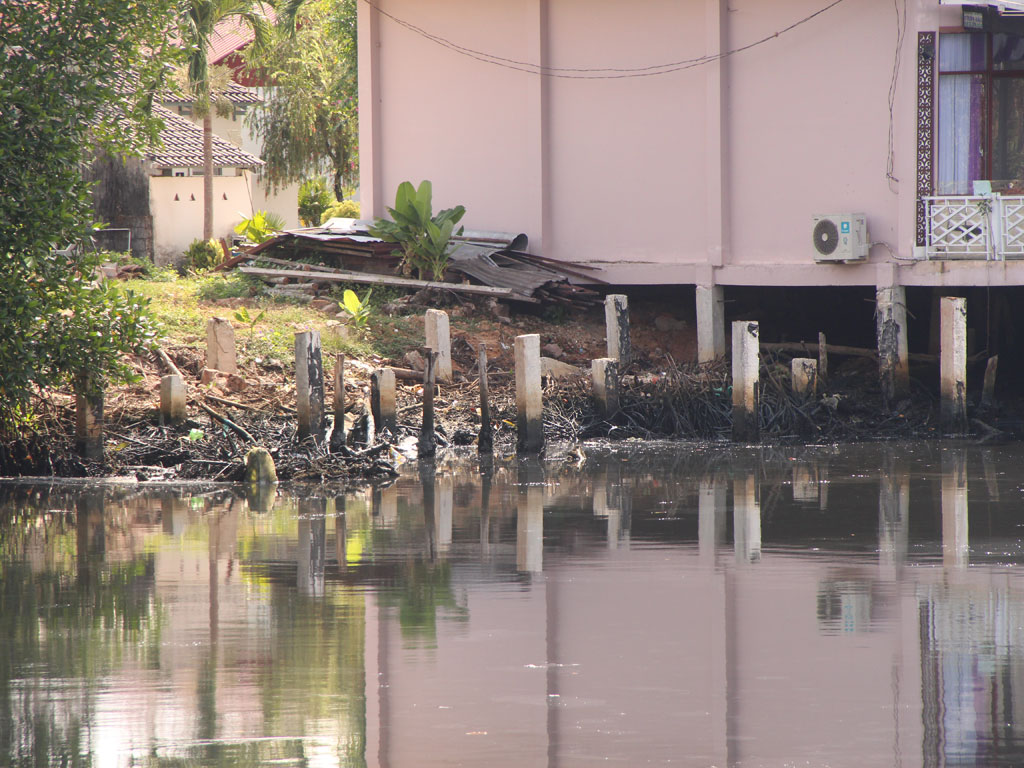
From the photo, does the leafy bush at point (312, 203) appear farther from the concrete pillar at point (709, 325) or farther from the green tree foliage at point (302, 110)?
the concrete pillar at point (709, 325)

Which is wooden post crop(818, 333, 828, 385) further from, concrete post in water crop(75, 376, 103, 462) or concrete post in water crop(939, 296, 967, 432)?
concrete post in water crop(75, 376, 103, 462)

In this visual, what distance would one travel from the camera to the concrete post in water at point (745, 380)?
1688 cm

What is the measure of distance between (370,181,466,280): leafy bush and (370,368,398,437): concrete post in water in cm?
358

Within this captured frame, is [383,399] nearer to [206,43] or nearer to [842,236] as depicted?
[842,236]

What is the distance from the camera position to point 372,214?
21.5m

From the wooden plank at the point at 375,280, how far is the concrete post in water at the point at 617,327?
1.54 meters

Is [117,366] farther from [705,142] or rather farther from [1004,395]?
[1004,395]

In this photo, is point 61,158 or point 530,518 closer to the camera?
point 61,158

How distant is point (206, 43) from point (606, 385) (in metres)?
15.0

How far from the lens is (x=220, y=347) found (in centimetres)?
1689

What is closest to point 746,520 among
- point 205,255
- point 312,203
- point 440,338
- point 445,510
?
point 445,510

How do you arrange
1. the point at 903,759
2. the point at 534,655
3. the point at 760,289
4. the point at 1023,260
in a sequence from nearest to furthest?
the point at 903,759 → the point at 534,655 → the point at 1023,260 → the point at 760,289

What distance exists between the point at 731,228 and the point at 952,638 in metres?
10.6

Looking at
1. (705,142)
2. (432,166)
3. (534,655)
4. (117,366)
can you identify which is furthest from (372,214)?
(534,655)
